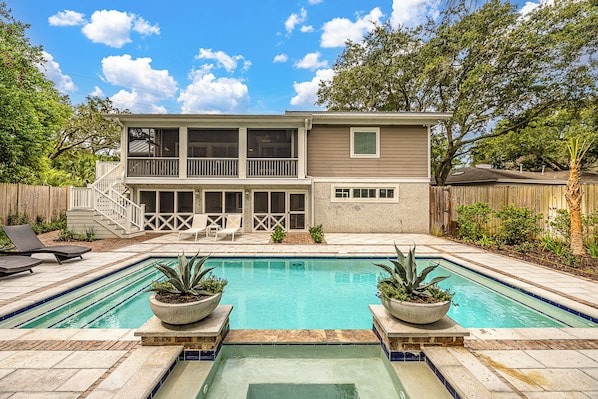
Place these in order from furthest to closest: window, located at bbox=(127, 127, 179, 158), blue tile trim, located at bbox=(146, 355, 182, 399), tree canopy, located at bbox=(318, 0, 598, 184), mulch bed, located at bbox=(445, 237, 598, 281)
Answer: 1. tree canopy, located at bbox=(318, 0, 598, 184)
2. window, located at bbox=(127, 127, 179, 158)
3. mulch bed, located at bbox=(445, 237, 598, 281)
4. blue tile trim, located at bbox=(146, 355, 182, 399)

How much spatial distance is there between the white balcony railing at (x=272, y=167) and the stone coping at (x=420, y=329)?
9561mm

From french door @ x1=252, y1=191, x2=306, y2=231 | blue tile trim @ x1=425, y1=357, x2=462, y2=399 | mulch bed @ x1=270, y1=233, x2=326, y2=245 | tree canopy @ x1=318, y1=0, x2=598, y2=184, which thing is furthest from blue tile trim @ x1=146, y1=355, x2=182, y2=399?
tree canopy @ x1=318, y1=0, x2=598, y2=184

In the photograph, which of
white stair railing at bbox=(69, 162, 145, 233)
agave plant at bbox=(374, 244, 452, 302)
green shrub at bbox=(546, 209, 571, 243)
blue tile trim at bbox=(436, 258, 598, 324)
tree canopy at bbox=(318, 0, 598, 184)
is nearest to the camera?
agave plant at bbox=(374, 244, 452, 302)

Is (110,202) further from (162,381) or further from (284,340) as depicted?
(284,340)

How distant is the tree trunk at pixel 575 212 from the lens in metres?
7.44

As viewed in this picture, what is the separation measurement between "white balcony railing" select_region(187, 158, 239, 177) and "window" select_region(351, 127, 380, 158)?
5.35 meters

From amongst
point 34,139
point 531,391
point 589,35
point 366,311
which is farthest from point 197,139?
point 589,35

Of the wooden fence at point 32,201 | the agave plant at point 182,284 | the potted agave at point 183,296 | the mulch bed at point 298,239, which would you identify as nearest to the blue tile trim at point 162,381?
the potted agave at point 183,296

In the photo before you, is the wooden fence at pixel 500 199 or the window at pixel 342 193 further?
the window at pixel 342 193

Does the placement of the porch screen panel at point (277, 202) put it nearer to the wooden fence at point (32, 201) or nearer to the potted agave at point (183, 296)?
the potted agave at point (183, 296)

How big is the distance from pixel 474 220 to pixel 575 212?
3094 mm

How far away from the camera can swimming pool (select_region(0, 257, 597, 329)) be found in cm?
423

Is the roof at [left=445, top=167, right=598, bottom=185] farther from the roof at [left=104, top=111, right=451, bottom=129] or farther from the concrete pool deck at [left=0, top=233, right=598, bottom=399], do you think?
the concrete pool deck at [left=0, top=233, right=598, bottom=399]

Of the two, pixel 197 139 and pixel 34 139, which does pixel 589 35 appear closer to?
pixel 197 139
